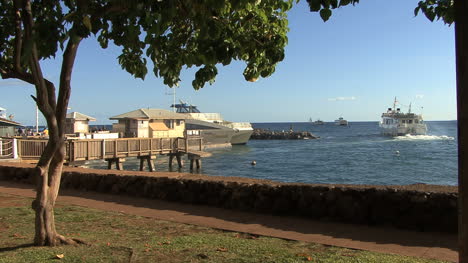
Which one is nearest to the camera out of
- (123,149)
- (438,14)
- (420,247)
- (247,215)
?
(438,14)

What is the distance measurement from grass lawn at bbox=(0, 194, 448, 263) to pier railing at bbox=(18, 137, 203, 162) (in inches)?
606

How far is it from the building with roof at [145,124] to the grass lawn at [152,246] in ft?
110

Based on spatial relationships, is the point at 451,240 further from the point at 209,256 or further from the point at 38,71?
the point at 38,71

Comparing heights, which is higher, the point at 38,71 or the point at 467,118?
the point at 38,71

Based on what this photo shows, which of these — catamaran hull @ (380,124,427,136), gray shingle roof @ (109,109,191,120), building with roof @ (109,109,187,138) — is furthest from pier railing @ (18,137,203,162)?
catamaran hull @ (380,124,427,136)

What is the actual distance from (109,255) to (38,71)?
2627mm

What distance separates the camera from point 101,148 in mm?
26312

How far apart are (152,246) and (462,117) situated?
180 inches

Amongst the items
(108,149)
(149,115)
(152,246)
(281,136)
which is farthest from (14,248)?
(281,136)

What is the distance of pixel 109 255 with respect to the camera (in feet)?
17.9

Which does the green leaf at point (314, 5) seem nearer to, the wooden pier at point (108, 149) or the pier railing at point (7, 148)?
the pier railing at point (7, 148)

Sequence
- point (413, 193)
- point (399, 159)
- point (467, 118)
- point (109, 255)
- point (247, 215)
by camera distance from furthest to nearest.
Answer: point (399, 159), point (247, 215), point (413, 193), point (109, 255), point (467, 118)

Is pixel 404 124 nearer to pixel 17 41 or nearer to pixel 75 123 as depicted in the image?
pixel 75 123

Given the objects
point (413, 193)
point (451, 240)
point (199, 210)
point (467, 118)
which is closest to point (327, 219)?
point (413, 193)
